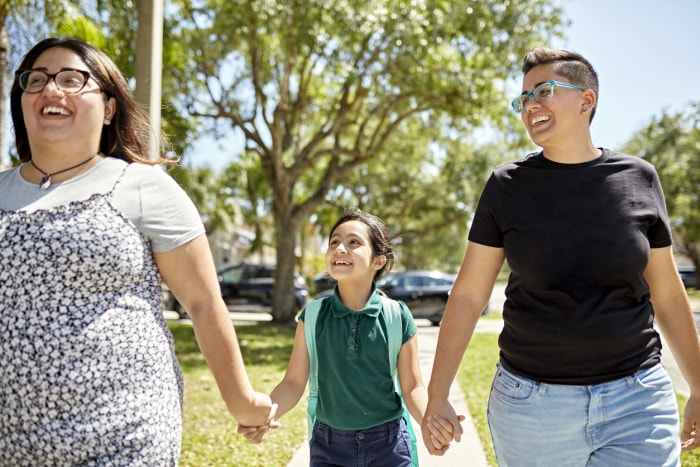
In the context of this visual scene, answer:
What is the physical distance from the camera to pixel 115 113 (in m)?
2.18

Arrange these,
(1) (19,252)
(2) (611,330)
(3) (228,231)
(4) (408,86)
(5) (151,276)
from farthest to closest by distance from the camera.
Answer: (3) (228,231) → (4) (408,86) → (2) (611,330) → (5) (151,276) → (1) (19,252)

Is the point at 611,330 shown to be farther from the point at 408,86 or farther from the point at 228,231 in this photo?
the point at 228,231

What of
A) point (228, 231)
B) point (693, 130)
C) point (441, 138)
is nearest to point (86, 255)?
point (441, 138)

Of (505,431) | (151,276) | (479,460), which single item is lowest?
(479,460)

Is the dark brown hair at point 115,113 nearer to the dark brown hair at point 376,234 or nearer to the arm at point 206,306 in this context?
the arm at point 206,306

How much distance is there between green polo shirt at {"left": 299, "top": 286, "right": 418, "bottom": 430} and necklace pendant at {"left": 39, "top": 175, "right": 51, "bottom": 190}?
1446 mm

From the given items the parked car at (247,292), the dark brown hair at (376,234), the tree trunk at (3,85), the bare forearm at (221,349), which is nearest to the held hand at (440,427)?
the bare forearm at (221,349)

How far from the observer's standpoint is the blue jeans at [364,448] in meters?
2.82

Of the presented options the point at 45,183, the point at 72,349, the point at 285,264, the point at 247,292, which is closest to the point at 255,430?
the point at 72,349

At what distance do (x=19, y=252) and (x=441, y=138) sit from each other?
20.0m

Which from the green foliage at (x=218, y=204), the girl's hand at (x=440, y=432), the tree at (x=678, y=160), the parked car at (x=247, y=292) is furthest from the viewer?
Answer: the green foliage at (x=218, y=204)

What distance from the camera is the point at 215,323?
2.03 m

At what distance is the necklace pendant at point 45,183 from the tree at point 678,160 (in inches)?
1297

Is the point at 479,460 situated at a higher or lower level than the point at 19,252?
lower
